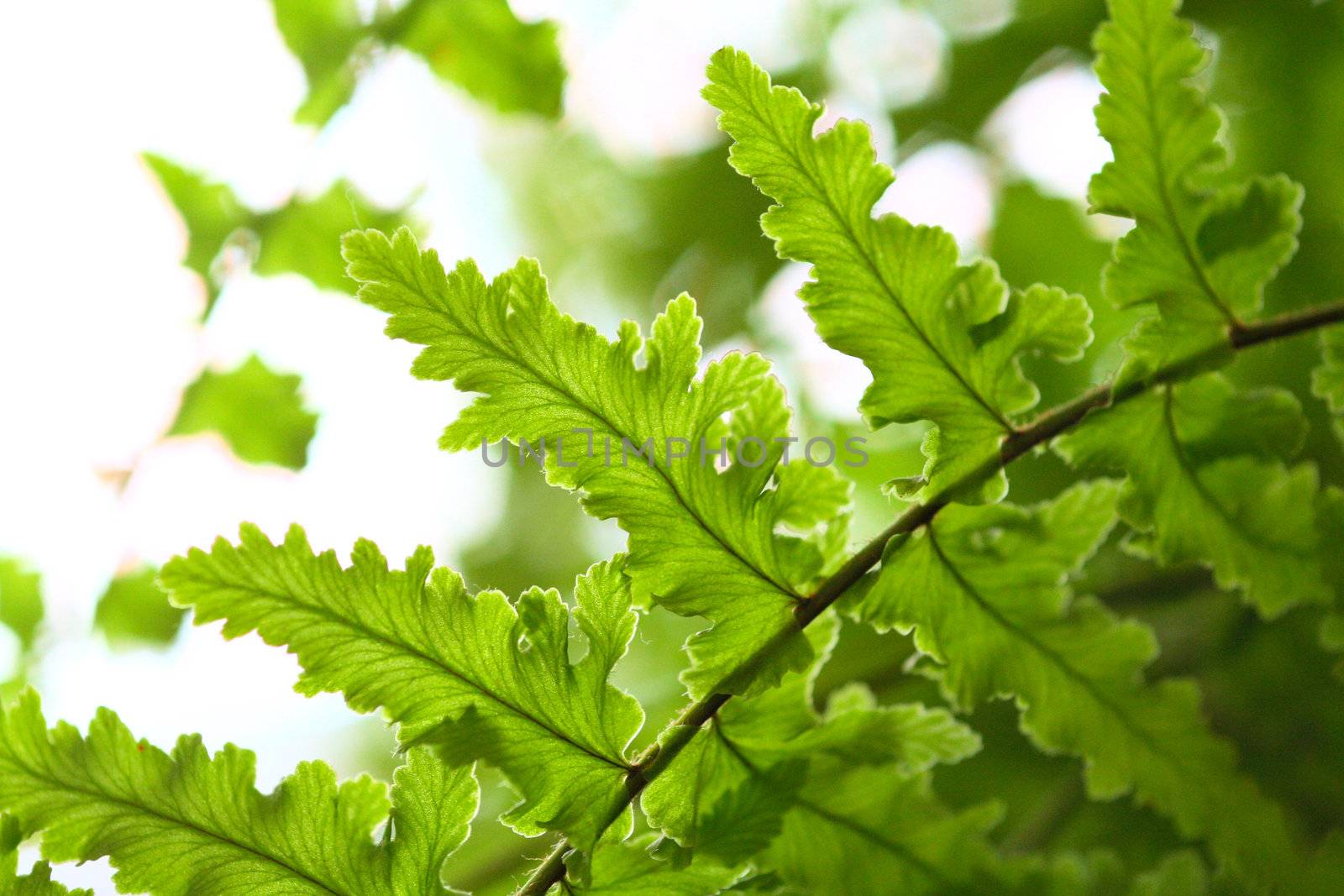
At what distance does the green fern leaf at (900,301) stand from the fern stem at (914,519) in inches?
0.6

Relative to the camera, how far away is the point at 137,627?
135 cm

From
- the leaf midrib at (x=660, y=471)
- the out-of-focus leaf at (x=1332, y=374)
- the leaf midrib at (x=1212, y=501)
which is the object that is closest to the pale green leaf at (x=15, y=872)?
the leaf midrib at (x=660, y=471)

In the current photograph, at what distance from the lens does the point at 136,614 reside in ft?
4.42

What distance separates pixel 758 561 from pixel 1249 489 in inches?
15.7

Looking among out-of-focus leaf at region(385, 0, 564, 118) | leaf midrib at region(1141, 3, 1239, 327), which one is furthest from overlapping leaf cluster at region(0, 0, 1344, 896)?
out-of-focus leaf at region(385, 0, 564, 118)

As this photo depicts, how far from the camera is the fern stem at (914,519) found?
0.74m

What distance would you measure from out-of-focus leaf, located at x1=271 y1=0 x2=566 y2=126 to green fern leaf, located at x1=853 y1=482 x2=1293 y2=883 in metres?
0.78

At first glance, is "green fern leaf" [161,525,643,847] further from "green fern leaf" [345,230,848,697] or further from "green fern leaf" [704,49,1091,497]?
"green fern leaf" [704,49,1091,497]

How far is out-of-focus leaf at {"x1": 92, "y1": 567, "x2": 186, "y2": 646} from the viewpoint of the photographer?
4.40ft

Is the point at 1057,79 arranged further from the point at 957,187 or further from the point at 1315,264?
the point at 1315,264

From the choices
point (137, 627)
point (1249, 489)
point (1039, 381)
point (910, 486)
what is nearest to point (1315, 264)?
point (1039, 381)

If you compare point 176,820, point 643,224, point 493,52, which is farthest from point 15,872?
point 643,224

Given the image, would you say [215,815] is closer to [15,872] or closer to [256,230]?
[15,872]

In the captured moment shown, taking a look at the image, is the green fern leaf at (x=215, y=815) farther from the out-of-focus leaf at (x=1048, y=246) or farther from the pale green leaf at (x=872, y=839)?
the out-of-focus leaf at (x=1048, y=246)
